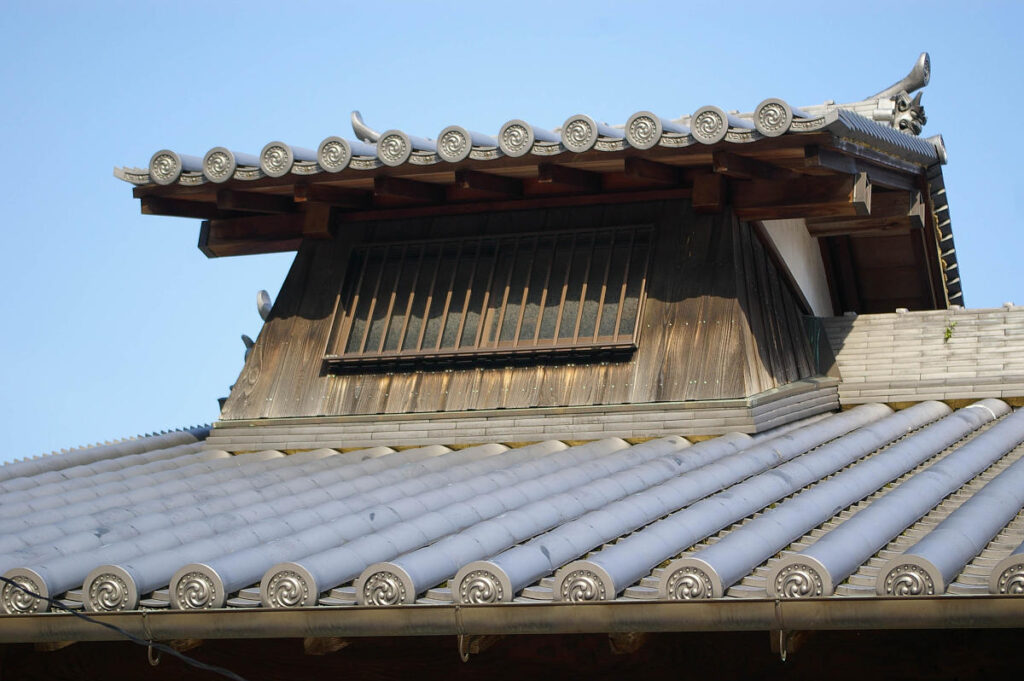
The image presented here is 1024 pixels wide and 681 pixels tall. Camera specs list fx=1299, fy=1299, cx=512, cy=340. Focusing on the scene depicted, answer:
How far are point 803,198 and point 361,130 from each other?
5284 millimetres

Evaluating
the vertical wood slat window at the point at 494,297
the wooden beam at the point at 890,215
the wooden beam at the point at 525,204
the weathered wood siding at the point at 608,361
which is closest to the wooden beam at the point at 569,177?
the wooden beam at the point at 525,204

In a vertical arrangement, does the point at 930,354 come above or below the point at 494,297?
above

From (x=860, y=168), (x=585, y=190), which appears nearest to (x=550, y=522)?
(x=585, y=190)

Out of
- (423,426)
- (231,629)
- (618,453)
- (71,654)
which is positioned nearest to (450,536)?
(231,629)

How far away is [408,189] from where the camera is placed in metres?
11.6

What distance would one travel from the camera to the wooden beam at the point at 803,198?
10.7 metres

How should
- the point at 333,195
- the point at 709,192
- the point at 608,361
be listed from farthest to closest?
the point at 333,195 → the point at 709,192 → the point at 608,361

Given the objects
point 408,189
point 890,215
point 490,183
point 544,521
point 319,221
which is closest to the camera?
point 544,521

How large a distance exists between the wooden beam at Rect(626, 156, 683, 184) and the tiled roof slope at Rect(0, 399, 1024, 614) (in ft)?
7.21

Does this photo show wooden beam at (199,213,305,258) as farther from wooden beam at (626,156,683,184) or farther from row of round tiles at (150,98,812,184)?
wooden beam at (626,156,683,184)

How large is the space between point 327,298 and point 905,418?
528 centimetres

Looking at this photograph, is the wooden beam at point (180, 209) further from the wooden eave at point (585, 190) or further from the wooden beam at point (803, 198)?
the wooden beam at point (803, 198)

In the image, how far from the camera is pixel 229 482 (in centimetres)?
978

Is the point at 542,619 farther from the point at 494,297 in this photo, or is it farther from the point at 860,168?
the point at 860,168
